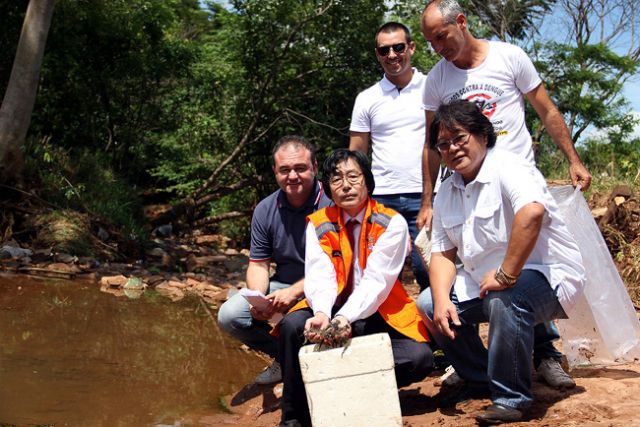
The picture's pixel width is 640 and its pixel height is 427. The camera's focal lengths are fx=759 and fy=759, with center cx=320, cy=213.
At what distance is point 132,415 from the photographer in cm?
407

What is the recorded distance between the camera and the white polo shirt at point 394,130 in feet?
15.4

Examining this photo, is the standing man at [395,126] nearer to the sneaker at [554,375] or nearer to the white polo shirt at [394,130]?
the white polo shirt at [394,130]

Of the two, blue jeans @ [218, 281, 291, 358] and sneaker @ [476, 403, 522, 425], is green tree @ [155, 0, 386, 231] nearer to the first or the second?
blue jeans @ [218, 281, 291, 358]

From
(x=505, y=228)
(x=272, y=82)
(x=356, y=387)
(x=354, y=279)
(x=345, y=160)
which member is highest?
(x=272, y=82)

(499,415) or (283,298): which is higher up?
(283,298)

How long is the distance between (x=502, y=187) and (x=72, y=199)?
7363mm

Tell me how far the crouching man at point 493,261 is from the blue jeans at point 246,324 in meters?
1.04

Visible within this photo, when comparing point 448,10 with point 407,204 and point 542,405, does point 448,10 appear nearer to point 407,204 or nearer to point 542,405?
point 407,204

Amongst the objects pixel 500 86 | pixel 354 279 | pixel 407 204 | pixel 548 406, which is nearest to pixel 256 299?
pixel 354 279

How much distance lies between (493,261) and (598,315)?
2.08ft

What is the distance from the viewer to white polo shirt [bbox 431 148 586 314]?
3391mm

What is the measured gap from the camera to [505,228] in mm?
3428

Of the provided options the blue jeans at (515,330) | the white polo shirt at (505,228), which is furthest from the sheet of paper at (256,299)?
the blue jeans at (515,330)

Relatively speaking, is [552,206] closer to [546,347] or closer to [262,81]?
[546,347]
